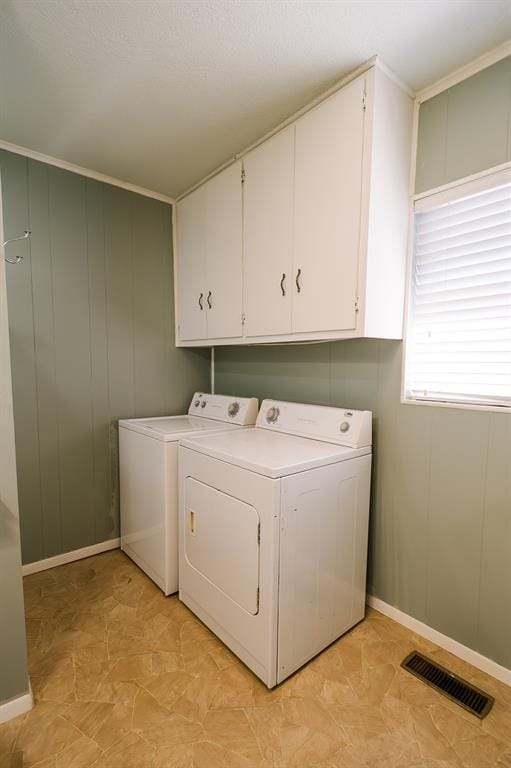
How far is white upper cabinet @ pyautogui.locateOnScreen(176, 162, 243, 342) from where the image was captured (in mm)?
2100

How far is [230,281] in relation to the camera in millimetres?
2148

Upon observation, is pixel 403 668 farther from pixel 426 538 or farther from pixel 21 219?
pixel 21 219

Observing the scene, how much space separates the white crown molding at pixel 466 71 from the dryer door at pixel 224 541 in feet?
6.21

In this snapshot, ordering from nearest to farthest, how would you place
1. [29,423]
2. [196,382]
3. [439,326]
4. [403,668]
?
1. [403,668]
2. [439,326]
3. [29,423]
4. [196,382]

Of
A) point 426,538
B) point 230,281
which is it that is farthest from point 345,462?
point 230,281

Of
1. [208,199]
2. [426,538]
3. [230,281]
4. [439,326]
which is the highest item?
[208,199]

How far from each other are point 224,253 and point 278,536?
160 cm

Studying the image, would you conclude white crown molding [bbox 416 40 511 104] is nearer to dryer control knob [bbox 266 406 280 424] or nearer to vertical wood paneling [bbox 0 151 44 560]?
dryer control knob [bbox 266 406 280 424]

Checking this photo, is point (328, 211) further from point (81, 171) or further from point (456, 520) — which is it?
point (81, 171)

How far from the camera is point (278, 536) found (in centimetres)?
134

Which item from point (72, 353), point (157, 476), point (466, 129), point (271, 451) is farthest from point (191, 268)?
point (466, 129)

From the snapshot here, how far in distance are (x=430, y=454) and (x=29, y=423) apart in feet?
7.07

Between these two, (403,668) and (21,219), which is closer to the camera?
(403,668)

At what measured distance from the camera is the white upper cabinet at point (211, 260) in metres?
2.10
